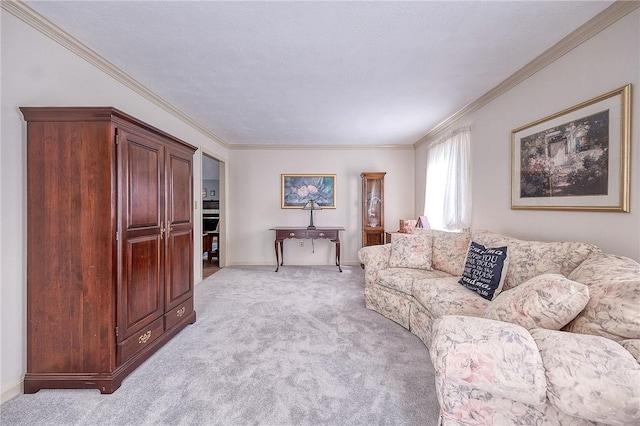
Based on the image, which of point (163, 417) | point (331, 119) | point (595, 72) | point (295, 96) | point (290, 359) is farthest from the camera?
point (331, 119)

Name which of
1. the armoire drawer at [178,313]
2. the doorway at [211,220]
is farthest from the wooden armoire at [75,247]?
the doorway at [211,220]

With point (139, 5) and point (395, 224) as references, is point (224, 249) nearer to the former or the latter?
point (395, 224)

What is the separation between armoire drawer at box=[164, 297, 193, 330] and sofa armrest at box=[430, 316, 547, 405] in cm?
219

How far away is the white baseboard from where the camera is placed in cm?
156

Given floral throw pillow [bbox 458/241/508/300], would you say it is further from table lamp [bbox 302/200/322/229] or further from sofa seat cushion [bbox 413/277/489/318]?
table lamp [bbox 302/200/322/229]

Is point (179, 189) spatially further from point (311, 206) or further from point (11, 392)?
point (311, 206)

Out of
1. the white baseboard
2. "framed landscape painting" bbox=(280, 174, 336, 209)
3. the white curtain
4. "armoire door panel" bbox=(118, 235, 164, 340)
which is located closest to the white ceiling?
the white curtain

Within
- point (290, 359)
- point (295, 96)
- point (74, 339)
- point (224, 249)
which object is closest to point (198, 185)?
point (224, 249)

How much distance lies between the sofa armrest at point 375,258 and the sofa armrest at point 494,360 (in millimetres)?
1941

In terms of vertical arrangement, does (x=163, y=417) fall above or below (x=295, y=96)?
below

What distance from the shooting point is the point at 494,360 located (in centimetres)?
93

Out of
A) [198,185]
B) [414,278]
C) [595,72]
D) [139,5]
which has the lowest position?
[414,278]

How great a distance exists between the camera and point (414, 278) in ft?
8.46

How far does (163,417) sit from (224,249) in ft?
12.5
